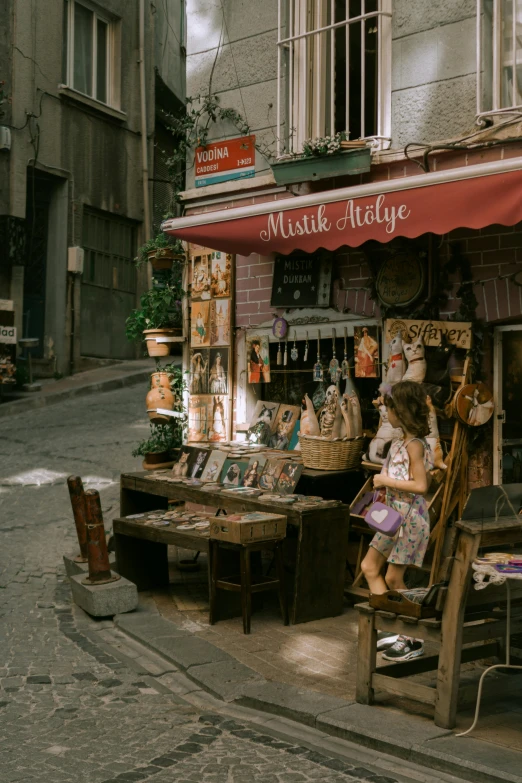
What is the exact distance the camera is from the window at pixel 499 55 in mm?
7192

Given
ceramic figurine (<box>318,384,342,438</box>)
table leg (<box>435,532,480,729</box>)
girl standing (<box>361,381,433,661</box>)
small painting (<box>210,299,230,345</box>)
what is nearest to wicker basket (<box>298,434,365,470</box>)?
ceramic figurine (<box>318,384,342,438</box>)

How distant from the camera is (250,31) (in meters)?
9.11

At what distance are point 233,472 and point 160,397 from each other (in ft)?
6.68

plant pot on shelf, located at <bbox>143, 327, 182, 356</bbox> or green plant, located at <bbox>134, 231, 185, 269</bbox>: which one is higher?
green plant, located at <bbox>134, 231, 185, 269</bbox>

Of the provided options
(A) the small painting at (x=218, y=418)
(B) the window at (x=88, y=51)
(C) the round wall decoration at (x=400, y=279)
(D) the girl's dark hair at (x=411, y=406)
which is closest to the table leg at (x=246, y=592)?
(D) the girl's dark hair at (x=411, y=406)

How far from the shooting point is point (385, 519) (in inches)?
216

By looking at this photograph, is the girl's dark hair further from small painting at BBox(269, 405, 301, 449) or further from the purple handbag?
small painting at BBox(269, 405, 301, 449)

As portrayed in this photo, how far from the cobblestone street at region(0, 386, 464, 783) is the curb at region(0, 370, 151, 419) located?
664cm

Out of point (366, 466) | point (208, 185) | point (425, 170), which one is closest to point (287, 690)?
point (366, 466)

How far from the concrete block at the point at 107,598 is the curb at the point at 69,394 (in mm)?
8624

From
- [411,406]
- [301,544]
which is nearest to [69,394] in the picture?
[301,544]

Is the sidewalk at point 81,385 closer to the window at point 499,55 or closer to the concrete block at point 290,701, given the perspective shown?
the window at point 499,55

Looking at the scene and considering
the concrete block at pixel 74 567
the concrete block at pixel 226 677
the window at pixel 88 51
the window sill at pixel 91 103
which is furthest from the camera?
the window at pixel 88 51

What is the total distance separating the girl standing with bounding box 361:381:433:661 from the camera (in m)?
5.54
